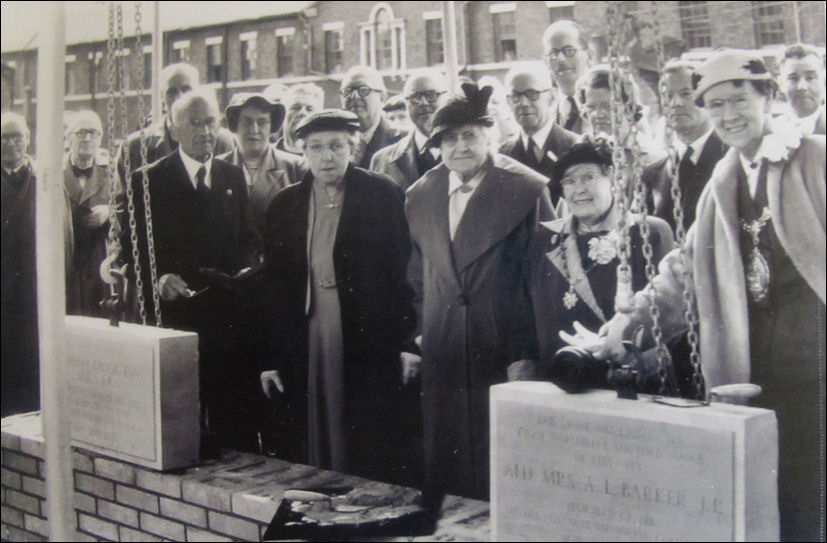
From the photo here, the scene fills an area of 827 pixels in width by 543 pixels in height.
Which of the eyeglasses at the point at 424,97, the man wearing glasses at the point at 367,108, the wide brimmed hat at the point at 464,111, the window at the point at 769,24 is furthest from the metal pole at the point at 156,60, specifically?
the window at the point at 769,24

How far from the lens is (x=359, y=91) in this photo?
13.7 ft

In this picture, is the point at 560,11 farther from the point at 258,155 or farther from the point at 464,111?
the point at 258,155

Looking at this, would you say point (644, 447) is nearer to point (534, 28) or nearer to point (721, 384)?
point (721, 384)

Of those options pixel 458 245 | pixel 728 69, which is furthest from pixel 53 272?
pixel 728 69

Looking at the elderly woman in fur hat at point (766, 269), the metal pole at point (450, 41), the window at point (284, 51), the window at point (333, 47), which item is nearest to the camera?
the elderly woman in fur hat at point (766, 269)

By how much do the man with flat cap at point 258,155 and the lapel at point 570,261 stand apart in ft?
4.97

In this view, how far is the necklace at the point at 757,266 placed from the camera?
10.1 ft

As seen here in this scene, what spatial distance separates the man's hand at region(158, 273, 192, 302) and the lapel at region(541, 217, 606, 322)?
2244 mm

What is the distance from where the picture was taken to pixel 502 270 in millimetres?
3699

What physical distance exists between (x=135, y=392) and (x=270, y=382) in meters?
0.71

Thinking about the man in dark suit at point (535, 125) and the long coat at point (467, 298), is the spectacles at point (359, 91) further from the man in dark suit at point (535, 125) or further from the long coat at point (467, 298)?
the man in dark suit at point (535, 125)

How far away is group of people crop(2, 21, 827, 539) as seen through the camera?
308 centimetres

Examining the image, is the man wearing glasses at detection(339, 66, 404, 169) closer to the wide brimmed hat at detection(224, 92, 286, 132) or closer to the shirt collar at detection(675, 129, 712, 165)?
the wide brimmed hat at detection(224, 92, 286, 132)

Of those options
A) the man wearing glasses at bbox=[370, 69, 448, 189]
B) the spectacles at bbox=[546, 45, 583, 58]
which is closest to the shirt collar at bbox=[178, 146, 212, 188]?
the man wearing glasses at bbox=[370, 69, 448, 189]
